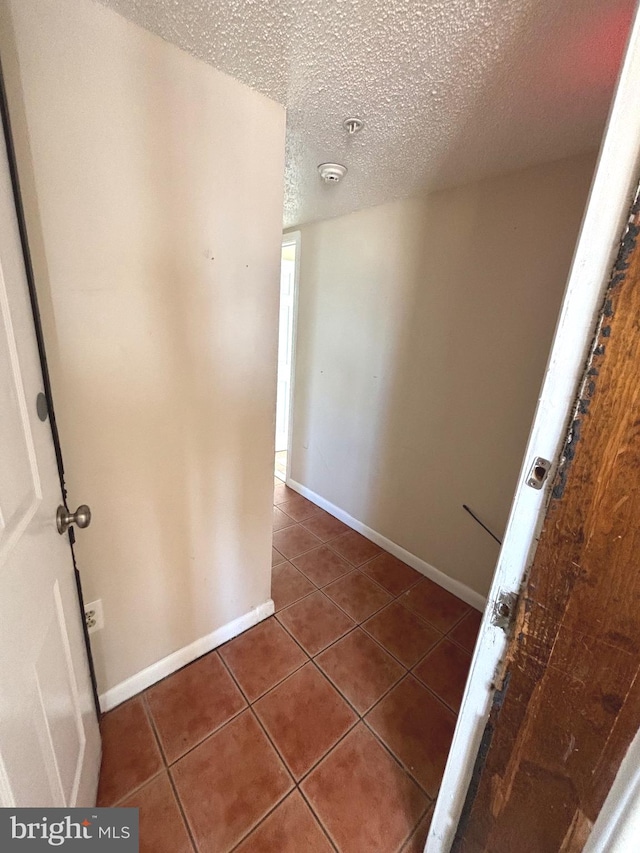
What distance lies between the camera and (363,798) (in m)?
1.05

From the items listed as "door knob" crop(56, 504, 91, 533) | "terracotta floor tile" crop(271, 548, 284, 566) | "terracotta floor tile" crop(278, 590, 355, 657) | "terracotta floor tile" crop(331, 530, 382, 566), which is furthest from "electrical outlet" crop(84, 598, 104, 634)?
"terracotta floor tile" crop(331, 530, 382, 566)

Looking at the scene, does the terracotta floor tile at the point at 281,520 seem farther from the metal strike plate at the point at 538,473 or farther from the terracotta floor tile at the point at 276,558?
the metal strike plate at the point at 538,473

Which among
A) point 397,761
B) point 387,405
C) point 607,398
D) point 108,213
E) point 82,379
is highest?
point 108,213

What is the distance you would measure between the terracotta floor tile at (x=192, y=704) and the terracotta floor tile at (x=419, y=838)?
64 centimetres

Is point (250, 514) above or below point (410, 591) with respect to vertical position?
above

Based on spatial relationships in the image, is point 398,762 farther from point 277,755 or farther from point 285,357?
point 285,357

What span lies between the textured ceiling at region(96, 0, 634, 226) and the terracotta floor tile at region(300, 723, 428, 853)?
6.95ft

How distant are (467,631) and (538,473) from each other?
1504 millimetres

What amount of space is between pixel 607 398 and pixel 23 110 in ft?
4.32

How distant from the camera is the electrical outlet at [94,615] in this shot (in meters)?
1.12

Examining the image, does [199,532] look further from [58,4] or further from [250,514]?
[58,4]

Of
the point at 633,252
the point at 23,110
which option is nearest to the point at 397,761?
the point at 633,252

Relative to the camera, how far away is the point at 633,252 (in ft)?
1.45

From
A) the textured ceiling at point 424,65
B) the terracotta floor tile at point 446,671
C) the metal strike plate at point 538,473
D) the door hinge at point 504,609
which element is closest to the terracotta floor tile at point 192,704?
the terracotta floor tile at point 446,671
